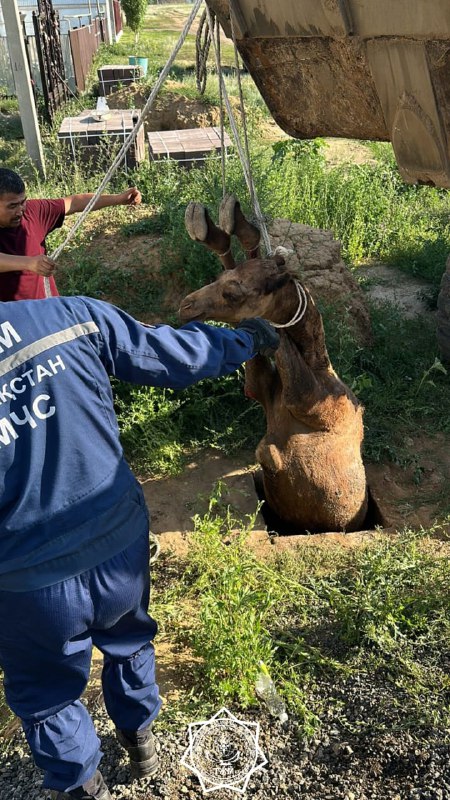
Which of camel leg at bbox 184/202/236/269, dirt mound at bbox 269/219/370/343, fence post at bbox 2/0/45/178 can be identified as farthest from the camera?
fence post at bbox 2/0/45/178

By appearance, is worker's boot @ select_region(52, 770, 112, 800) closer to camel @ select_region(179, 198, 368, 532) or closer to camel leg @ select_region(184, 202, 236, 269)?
camel @ select_region(179, 198, 368, 532)

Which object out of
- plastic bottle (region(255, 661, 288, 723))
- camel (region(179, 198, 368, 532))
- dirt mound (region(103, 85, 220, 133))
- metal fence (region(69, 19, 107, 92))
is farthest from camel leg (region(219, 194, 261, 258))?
metal fence (region(69, 19, 107, 92))

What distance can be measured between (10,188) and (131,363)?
2098 millimetres

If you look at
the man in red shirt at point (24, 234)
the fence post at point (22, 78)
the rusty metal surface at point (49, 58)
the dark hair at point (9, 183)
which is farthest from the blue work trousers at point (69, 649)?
the rusty metal surface at point (49, 58)

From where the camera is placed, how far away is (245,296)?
11.2 feet

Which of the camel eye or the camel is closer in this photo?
the camel eye

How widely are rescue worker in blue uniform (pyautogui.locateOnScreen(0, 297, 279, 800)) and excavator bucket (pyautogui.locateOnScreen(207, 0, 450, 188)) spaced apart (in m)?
0.92

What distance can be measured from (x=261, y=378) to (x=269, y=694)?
5.61 ft

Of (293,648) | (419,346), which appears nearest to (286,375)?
(293,648)

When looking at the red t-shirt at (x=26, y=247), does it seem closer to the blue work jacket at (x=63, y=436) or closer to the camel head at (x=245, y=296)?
the camel head at (x=245, y=296)

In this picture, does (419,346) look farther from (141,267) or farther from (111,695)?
(111,695)

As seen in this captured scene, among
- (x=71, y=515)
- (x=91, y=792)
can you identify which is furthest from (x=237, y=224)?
(x=91, y=792)

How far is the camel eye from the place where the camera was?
133 inches

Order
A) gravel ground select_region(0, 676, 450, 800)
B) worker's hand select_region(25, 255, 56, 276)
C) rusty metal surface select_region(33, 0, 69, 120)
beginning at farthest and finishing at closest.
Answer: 1. rusty metal surface select_region(33, 0, 69, 120)
2. worker's hand select_region(25, 255, 56, 276)
3. gravel ground select_region(0, 676, 450, 800)
